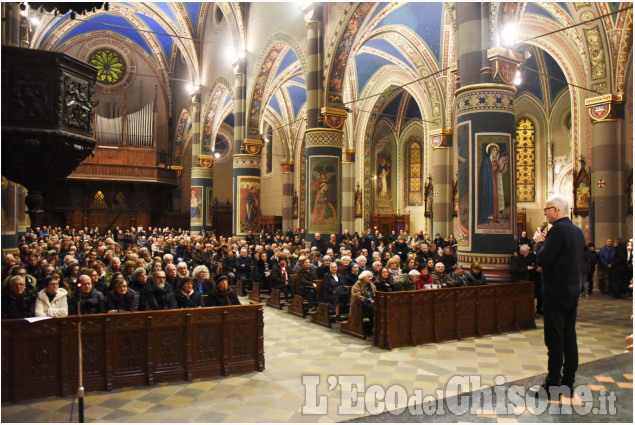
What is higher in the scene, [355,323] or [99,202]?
[99,202]

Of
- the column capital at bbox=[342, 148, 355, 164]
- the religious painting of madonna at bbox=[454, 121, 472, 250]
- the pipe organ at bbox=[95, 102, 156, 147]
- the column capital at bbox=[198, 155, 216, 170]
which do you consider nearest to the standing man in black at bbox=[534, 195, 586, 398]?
the religious painting of madonna at bbox=[454, 121, 472, 250]

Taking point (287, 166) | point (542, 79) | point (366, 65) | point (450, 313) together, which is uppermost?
point (366, 65)

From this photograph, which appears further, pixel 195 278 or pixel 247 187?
pixel 247 187

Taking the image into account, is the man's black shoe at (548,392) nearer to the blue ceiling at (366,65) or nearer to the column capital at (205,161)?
the blue ceiling at (366,65)

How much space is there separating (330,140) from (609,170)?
25.3 feet

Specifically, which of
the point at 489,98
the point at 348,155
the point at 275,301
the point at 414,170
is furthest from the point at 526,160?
the point at 275,301

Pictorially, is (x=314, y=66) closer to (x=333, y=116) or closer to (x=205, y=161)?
(x=333, y=116)

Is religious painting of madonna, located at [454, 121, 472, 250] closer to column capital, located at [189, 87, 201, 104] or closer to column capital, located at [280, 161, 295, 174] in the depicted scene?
column capital, located at [189, 87, 201, 104]

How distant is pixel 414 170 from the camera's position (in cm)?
2681

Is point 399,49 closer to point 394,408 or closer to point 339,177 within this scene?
point 339,177

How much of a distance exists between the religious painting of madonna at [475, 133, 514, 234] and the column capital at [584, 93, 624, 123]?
252 inches

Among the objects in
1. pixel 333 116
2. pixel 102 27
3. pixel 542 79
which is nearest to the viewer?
pixel 333 116

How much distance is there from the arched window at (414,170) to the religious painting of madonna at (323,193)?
43.7 feet

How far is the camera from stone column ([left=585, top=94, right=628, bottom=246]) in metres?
13.2
